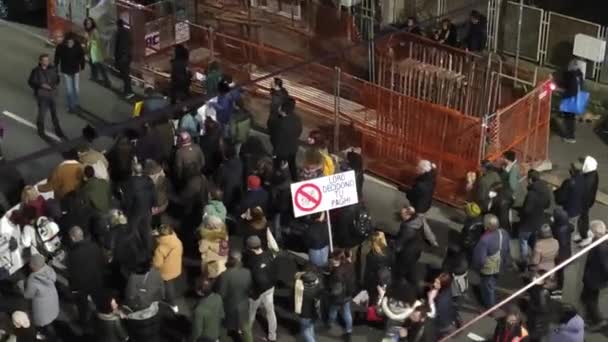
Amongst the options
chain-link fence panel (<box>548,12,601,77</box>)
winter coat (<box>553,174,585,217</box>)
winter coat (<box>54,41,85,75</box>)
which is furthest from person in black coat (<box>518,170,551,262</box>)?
winter coat (<box>54,41,85,75</box>)

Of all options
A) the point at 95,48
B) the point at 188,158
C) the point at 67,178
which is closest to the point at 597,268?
the point at 188,158

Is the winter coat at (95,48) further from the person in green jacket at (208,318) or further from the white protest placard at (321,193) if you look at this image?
the person in green jacket at (208,318)

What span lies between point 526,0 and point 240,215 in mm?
10815

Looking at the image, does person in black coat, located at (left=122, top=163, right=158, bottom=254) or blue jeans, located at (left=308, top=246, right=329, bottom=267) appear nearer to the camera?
blue jeans, located at (left=308, top=246, right=329, bottom=267)

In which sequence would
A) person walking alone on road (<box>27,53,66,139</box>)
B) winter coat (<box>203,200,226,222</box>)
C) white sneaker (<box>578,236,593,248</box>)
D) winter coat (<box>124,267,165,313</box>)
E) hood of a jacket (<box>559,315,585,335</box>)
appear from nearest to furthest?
hood of a jacket (<box>559,315,585,335</box>) < winter coat (<box>124,267,165,313</box>) < winter coat (<box>203,200,226,222</box>) < white sneaker (<box>578,236,593,248</box>) < person walking alone on road (<box>27,53,66,139</box>)

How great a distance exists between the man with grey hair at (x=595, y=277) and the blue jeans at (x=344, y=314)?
9.47 feet

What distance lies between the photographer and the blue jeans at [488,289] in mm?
14017

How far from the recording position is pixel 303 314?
13.0 meters

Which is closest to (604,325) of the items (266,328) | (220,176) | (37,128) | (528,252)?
(528,252)

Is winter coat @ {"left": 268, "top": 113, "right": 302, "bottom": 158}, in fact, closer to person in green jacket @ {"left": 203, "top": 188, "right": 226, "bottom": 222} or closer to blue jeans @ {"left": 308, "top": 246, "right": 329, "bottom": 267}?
person in green jacket @ {"left": 203, "top": 188, "right": 226, "bottom": 222}

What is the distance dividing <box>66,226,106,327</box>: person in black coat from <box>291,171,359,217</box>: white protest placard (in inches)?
97.8

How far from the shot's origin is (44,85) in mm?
17531

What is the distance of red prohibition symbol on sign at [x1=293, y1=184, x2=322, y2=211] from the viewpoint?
46.1ft

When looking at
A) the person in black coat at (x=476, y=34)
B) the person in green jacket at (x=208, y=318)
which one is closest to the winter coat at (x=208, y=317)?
the person in green jacket at (x=208, y=318)
